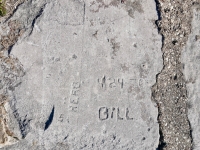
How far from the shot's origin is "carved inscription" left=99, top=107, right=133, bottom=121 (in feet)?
7.45

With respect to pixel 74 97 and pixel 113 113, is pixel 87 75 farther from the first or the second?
pixel 113 113

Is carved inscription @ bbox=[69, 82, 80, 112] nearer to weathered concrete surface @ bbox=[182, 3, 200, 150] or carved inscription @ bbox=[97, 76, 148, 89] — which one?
carved inscription @ bbox=[97, 76, 148, 89]

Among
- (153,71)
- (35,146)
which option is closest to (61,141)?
(35,146)

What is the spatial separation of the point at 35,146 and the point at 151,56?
838 mm

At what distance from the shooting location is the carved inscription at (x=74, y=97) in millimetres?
2238

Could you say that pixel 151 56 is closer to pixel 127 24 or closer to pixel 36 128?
pixel 127 24

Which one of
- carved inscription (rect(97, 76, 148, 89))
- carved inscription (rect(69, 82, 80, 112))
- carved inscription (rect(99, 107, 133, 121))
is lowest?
carved inscription (rect(99, 107, 133, 121))

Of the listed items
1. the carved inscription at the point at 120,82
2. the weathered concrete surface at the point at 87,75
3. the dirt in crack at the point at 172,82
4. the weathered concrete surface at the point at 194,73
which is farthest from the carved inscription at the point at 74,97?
the weathered concrete surface at the point at 194,73

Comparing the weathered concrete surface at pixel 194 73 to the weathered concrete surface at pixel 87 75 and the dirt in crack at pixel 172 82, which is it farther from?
the weathered concrete surface at pixel 87 75

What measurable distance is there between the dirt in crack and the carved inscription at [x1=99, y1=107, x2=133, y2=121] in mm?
187

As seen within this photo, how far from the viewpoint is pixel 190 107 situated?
2393 mm

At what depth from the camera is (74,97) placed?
2244 millimetres

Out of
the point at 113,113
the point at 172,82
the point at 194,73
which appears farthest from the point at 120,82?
the point at 194,73

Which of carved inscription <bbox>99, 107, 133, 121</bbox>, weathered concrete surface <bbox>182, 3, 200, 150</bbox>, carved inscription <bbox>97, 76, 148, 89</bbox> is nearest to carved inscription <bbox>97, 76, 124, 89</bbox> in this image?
carved inscription <bbox>97, 76, 148, 89</bbox>
